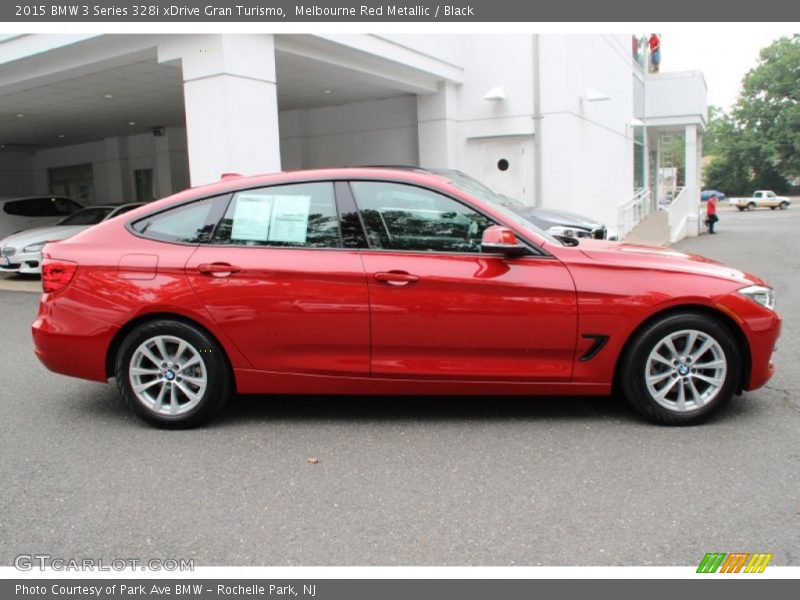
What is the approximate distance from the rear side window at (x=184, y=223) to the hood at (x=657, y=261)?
2.42 metres

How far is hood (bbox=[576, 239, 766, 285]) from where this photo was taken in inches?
180

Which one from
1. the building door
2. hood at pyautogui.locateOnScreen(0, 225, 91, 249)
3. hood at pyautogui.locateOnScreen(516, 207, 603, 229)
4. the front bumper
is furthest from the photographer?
the building door

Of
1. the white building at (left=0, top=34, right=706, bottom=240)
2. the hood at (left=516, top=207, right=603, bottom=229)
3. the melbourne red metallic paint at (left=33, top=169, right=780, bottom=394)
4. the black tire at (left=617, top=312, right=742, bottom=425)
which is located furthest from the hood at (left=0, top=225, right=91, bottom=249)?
the black tire at (left=617, top=312, right=742, bottom=425)

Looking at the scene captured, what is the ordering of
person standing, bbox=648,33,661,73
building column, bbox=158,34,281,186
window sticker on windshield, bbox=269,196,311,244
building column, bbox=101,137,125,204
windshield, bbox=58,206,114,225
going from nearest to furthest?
window sticker on windshield, bbox=269,196,311,244 < building column, bbox=158,34,281,186 < windshield, bbox=58,206,114,225 < building column, bbox=101,137,125,204 < person standing, bbox=648,33,661,73

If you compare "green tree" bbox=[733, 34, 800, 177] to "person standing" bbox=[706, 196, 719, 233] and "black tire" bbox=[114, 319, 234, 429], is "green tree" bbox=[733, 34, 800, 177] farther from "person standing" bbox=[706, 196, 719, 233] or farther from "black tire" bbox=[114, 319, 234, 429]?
"black tire" bbox=[114, 319, 234, 429]

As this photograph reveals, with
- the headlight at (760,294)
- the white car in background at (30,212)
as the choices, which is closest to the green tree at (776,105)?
the white car in background at (30,212)

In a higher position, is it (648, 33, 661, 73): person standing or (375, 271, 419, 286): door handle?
(648, 33, 661, 73): person standing

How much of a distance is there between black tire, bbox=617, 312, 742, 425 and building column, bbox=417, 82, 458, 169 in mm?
11927

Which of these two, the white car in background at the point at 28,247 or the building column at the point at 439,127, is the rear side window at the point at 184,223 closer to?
the white car in background at the point at 28,247

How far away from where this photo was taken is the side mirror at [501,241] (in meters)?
4.40

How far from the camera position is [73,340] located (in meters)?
4.81

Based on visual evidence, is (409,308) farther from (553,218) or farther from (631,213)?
(631,213)

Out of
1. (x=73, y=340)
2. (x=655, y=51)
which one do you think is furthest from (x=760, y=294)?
(x=655, y=51)

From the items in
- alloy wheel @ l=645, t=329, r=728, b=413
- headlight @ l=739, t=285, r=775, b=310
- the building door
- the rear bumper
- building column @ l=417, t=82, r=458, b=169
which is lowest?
alloy wheel @ l=645, t=329, r=728, b=413
